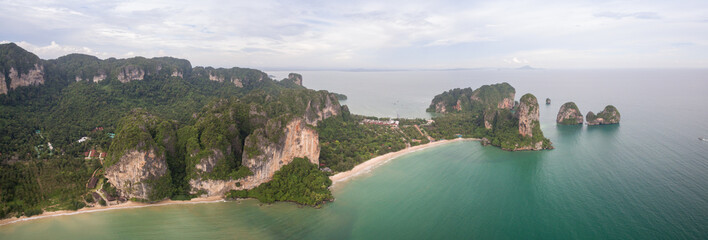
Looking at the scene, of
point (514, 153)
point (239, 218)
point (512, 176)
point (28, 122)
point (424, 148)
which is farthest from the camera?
point (424, 148)

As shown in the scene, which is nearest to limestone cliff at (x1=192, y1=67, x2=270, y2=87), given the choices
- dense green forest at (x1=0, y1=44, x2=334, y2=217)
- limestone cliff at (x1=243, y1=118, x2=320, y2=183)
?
dense green forest at (x1=0, y1=44, x2=334, y2=217)

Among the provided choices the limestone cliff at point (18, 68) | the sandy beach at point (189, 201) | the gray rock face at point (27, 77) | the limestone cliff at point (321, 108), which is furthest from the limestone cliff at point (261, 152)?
the gray rock face at point (27, 77)

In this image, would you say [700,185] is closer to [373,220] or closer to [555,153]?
[555,153]

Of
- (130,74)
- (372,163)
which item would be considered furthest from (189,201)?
(130,74)

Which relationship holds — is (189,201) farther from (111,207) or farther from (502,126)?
(502,126)

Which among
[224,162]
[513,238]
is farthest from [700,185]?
[224,162]
